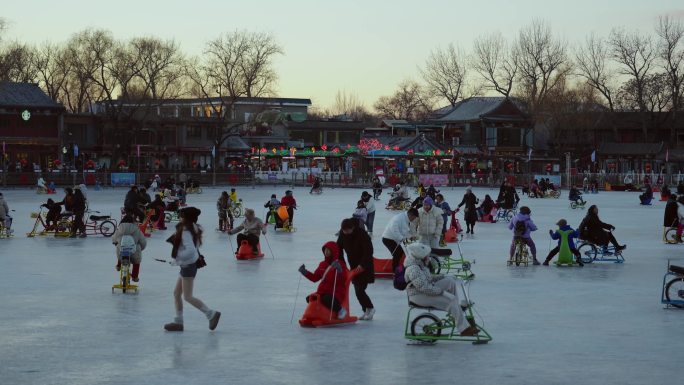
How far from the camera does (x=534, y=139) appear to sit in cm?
11331

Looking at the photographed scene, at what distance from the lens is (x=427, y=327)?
1212 centimetres

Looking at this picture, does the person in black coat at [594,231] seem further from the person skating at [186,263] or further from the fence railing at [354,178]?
the fence railing at [354,178]

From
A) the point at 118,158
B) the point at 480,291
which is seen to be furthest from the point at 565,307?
the point at 118,158

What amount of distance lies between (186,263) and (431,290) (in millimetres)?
2916

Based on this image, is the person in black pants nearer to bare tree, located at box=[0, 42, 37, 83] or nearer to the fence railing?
the fence railing

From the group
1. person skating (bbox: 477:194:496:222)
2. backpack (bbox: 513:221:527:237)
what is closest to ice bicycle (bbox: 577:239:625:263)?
backpack (bbox: 513:221:527:237)

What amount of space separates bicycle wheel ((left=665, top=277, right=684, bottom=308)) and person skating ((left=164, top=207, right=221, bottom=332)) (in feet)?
21.2

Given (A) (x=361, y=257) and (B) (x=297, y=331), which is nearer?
(B) (x=297, y=331)

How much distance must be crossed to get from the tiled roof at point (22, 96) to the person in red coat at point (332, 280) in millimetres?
72842

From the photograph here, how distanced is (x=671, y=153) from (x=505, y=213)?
65.9 metres

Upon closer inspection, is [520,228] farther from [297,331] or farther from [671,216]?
[297,331]

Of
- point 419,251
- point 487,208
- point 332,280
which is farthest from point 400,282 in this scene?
point 487,208

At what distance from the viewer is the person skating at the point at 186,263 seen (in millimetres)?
12859

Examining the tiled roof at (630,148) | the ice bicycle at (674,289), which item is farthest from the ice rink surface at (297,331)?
the tiled roof at (630,148)
